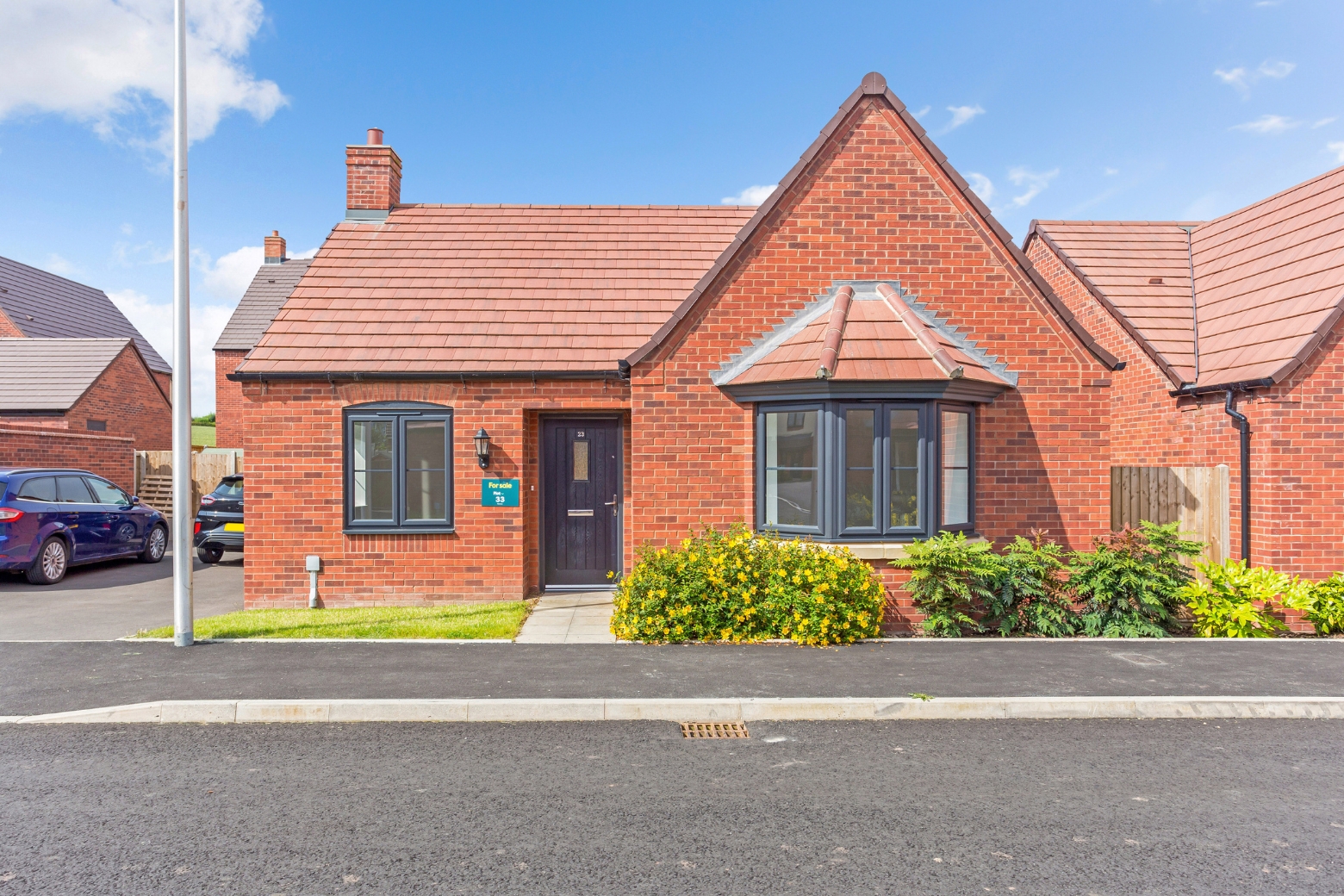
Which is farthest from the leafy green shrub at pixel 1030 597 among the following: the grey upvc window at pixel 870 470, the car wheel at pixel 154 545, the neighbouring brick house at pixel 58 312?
the neighbouring brick house at pixel 58 312

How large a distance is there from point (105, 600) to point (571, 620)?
22.4 feet

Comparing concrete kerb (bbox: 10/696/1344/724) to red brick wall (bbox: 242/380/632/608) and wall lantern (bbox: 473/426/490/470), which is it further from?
wall lantern (bbox: 473/426/490/470)

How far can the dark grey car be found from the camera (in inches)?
518

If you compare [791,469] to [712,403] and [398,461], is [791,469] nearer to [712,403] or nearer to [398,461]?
[712,403]

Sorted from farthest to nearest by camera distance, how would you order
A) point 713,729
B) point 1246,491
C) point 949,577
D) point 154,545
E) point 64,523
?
point 154,545 → point 64,523 → point 1246,491 → point 949,577 → point 713,729

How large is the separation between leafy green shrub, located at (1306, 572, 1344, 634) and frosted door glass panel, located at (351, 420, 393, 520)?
1075cm

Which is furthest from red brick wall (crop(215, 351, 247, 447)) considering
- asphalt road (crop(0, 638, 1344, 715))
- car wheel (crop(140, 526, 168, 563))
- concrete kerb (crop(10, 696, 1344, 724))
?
concrete kerb (crop(10, 696, 1344, 724))

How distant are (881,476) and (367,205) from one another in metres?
9.66

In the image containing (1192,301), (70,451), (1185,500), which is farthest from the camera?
(70,451)

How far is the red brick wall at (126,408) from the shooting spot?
21.7 meters

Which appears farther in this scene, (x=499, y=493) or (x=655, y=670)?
(x=499, y=493)

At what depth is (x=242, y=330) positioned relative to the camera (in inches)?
1172

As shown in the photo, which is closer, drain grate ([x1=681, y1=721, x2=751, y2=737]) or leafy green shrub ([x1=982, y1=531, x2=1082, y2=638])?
drain grate ([x1=681, y1=721, x2=751, y2=737])

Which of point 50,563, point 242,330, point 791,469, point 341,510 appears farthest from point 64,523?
point 242,330
